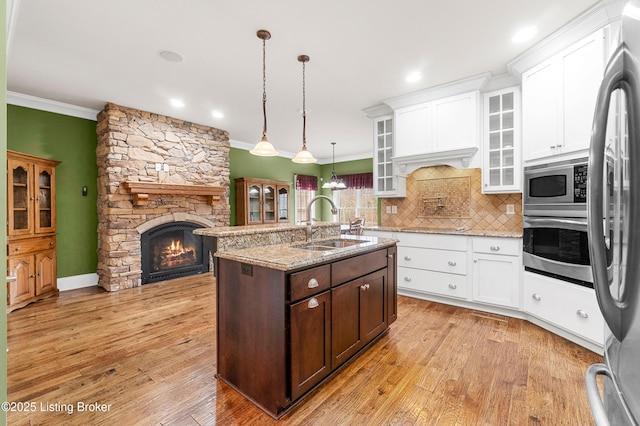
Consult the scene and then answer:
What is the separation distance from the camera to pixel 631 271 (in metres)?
0.52

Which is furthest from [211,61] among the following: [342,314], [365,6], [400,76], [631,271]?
[631,271]

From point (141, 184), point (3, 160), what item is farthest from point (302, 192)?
point (3, 160)

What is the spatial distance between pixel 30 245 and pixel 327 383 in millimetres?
4111

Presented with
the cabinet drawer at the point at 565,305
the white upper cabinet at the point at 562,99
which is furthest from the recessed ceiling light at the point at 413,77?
the cabinet drawer at the point at 565,305

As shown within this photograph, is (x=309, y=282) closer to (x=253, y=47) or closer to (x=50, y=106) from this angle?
(x=253, y=47)

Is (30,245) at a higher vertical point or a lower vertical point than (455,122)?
lower

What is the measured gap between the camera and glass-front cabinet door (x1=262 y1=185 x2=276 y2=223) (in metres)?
6.73

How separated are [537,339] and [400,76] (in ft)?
10.1

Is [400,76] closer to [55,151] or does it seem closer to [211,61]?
[211,61]

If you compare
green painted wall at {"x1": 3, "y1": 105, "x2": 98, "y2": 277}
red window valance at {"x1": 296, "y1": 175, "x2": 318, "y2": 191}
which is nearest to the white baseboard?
green painted wall at {"x1": 3, "y1": 105, "x2": 98, "y2": 277}

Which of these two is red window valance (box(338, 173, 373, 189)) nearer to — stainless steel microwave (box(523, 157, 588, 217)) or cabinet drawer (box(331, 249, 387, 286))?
stainless steel microwave (box(523, 157, 588, 217))

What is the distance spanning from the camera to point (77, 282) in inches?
171

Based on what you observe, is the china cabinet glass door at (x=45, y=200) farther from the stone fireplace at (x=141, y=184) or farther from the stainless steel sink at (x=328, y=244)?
the stainless steel sink at (x=328, y=244)

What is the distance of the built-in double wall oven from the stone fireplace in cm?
473
